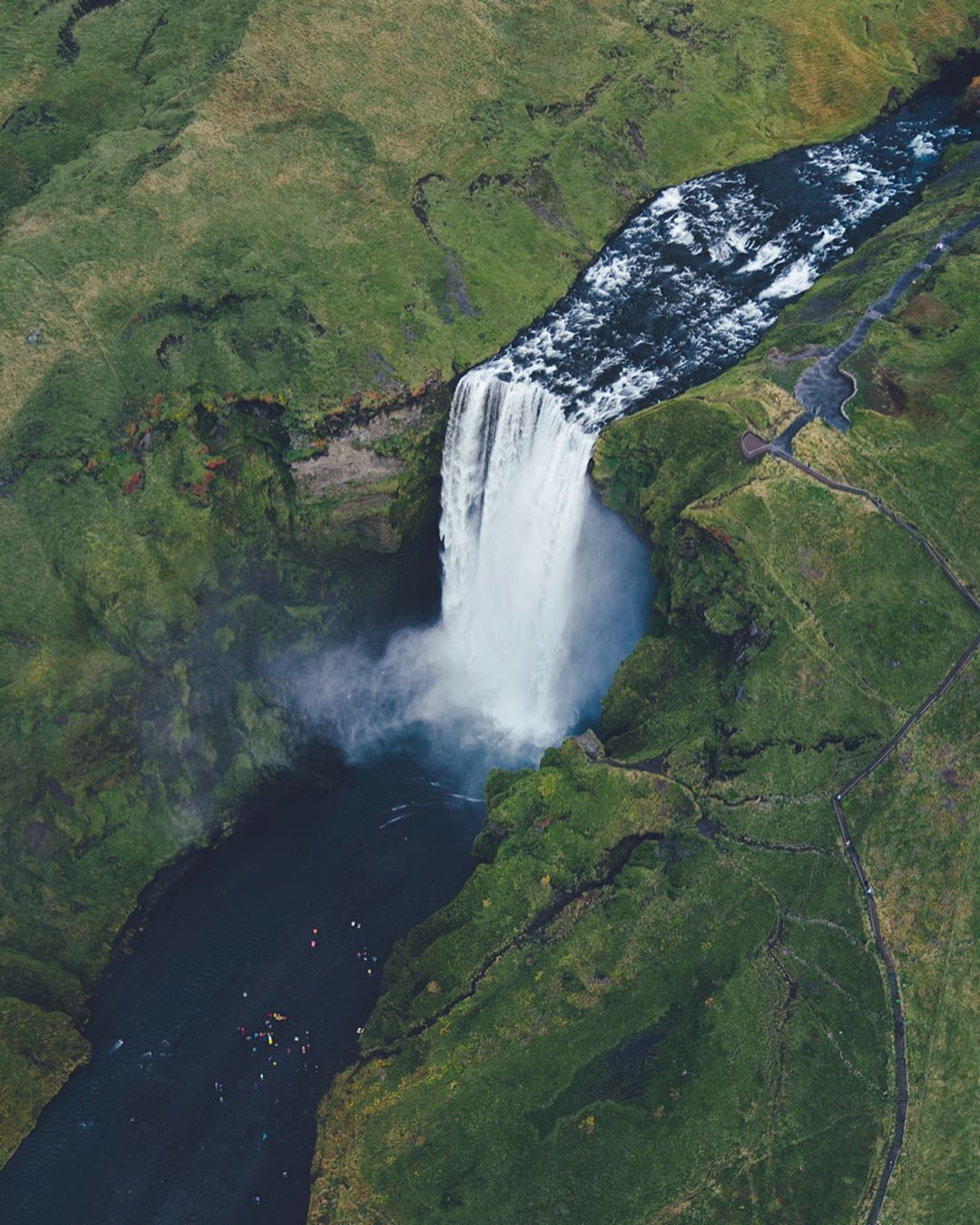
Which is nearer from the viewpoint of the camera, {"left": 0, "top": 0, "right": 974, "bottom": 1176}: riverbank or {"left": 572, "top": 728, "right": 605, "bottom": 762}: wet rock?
{"left": 572, "top": 728, "right": 605, "bottom": 762}: wet rock

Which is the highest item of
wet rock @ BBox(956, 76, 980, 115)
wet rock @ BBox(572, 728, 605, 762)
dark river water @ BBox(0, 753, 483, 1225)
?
wet rock @ BBox(956, 76, 980, 115)

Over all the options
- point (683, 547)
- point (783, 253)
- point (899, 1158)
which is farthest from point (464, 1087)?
point (783, 253)

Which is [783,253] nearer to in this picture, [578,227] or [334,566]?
[578,227]

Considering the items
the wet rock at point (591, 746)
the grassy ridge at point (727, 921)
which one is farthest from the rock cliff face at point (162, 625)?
the wet rock at point (591, 746)

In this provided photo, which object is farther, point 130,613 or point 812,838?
point 130,613

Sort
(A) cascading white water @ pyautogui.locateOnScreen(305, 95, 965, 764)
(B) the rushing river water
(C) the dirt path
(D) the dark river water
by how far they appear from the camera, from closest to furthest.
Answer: (C) the dirt path, (D) the dark river water, (B) the rushing river water, (A) cascading white water @ pyautogui.locateOnScreen(305, 95, 965, 764)

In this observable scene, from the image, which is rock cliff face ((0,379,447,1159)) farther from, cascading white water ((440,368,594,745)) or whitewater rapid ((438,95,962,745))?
whitewater rapid ((438,95,962,745))

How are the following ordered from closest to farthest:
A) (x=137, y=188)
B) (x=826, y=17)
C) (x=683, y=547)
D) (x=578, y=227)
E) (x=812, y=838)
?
1. (x=812, y=838)
2. (x=683, y=547)
3. (x=137, y=188)
4. (x=578, y=227)
5. (x=826, y=17)

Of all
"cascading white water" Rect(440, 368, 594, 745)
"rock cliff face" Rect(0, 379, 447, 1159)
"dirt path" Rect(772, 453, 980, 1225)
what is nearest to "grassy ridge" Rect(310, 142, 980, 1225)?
"dirt path" Rect(772, 453, 980, 1225)
